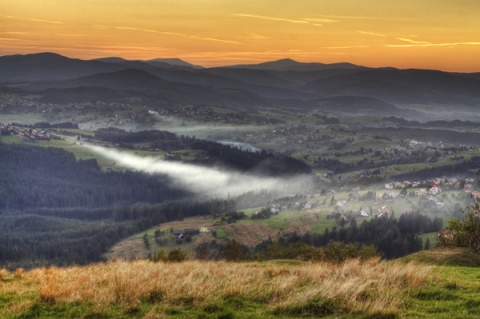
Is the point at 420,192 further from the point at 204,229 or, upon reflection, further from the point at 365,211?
the point at 204,229

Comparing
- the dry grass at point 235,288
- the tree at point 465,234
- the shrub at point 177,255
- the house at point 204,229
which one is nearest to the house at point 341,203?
the house at point 204,229

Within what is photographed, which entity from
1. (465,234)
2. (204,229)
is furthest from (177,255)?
(204,229)

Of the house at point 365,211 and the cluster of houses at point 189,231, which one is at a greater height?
the house at point 365,211

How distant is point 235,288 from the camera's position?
15672 millimetres

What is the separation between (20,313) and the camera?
13.8m

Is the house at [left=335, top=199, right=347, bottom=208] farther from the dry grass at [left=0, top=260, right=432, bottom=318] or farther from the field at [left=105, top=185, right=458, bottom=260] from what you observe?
the dry grass at [left=0, top=260, right=432, bottom=318]

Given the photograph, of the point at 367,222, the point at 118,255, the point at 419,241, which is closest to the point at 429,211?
the point at 367,222

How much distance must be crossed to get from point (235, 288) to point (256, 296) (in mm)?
854

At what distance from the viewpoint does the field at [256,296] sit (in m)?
13.6

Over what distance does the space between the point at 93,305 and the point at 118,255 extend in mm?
144522

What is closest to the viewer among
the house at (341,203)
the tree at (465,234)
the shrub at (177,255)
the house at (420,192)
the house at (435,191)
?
the tree at (465,234)

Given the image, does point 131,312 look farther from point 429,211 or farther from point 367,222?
point 429,211

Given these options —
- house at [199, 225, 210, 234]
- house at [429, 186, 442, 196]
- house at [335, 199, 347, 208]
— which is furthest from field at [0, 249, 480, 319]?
house at [429, 186, 442, 196]

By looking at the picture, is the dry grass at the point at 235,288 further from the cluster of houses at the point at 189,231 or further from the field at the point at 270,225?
the cluster of houses at the point at 189,231
